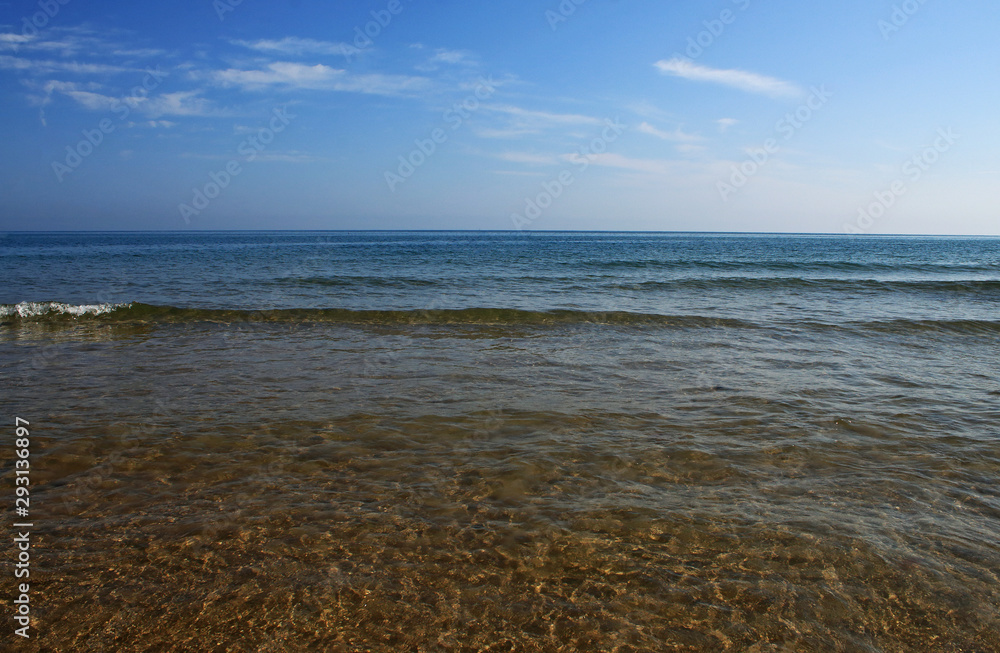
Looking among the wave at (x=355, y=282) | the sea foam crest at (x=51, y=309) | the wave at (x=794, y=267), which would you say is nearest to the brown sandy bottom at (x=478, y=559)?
the sea foam crest at (x=51, y=309)

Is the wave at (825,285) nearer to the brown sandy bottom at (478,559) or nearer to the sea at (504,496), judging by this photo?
the sea at (504,496)

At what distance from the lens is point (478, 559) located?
3430 mm

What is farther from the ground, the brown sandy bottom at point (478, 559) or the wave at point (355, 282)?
the wave at point (355, 282)

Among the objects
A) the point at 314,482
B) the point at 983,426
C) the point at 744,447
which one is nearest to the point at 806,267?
the point at 983,426

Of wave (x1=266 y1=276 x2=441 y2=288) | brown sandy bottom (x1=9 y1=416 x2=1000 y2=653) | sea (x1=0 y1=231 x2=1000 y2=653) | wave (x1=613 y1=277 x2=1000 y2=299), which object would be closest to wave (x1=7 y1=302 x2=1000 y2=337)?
sea (x1=0 y1=231 x2=1000 y2=653)

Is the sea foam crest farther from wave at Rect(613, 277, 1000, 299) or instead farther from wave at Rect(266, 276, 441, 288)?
wave at Rect(613, 277, 1000, 299)

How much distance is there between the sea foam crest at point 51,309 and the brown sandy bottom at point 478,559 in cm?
1170

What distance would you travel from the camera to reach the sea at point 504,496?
9.48 feet

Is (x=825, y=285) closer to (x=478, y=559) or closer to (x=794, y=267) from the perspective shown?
(x=794, y=267)

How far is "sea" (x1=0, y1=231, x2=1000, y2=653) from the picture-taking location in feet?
9.48

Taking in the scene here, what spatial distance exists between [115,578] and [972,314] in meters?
20.7

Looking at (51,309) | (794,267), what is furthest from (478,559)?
(794,267)

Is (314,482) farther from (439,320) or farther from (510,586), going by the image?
(439,320)

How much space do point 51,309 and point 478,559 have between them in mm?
16625
